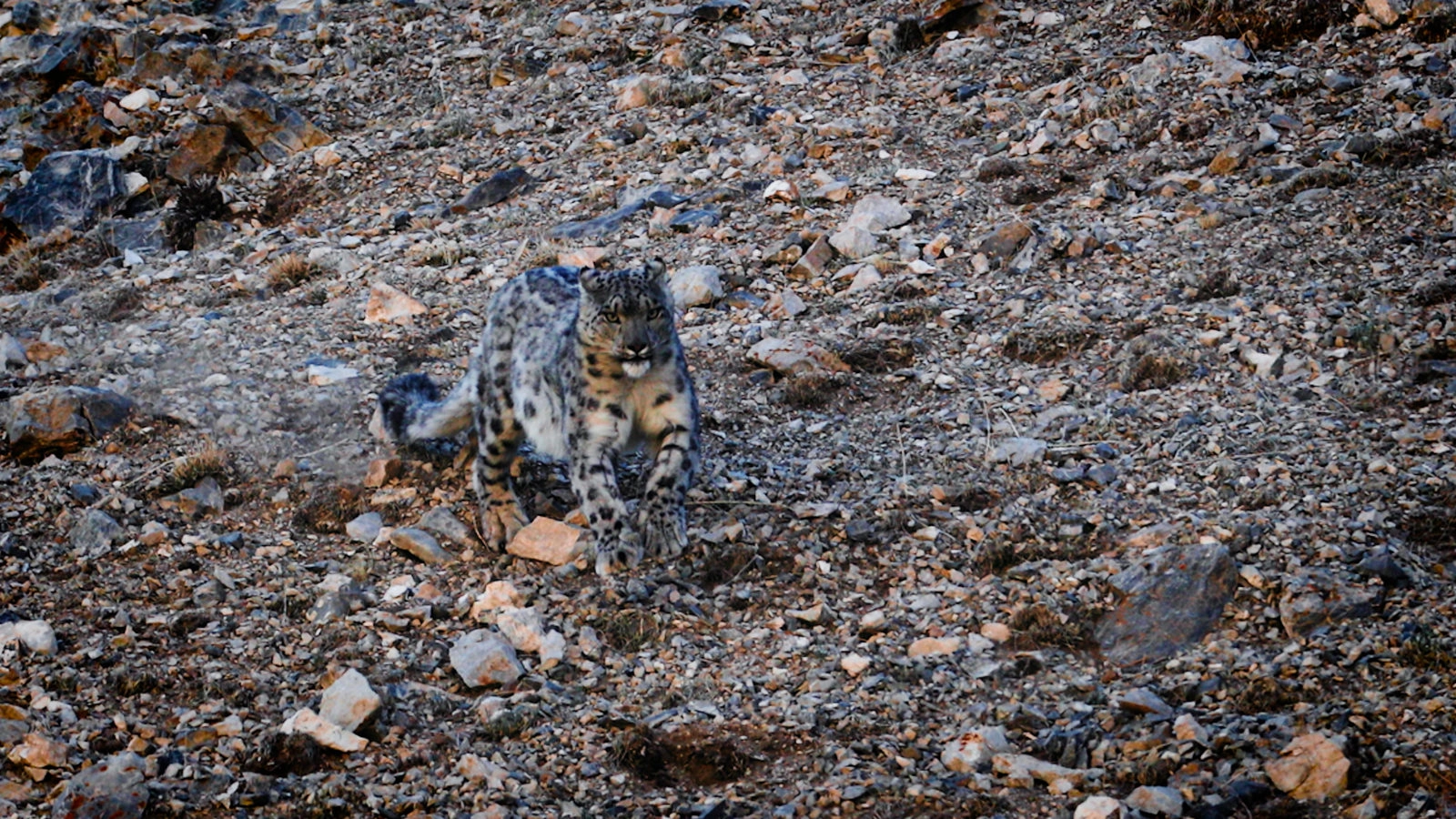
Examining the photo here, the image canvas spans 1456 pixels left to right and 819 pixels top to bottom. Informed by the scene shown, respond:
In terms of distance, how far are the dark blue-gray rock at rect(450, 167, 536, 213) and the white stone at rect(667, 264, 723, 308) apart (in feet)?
10.4

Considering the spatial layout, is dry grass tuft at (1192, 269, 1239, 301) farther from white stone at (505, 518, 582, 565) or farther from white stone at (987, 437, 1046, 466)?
white stone at (505, 518, 582, 565)


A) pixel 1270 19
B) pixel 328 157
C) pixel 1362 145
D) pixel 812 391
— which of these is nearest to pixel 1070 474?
pixel 812 391

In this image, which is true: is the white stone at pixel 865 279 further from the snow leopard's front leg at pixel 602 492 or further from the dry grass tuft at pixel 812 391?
the snow leopard's front leg at pixel 602 492

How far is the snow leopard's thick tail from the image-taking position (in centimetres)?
953

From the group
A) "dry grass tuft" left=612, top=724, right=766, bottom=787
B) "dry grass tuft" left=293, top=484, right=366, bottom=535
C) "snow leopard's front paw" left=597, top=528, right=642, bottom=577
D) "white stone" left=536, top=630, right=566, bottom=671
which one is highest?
Result: "dry grass tuft" left=612, top=724, right=766, bottom=787

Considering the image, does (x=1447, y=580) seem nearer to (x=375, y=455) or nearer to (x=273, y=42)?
(x=375, y=455)

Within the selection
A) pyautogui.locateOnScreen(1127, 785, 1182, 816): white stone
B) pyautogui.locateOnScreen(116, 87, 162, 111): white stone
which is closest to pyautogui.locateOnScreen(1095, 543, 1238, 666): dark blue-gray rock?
pyautogui.locateOnScreen(1127, 785, 1182, 816): white stone

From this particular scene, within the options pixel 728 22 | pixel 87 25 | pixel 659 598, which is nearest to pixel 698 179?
pixel 728 22

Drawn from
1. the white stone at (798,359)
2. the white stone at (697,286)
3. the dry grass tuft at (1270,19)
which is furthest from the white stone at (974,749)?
the dry grass tuft at (1270,19)

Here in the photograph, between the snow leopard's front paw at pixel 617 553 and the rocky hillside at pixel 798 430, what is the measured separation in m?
0.12

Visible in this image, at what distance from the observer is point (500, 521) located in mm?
8719

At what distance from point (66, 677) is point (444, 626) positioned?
6.21 ft

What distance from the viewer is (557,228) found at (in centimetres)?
1338

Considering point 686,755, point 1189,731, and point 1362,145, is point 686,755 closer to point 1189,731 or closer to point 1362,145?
point 1189,731
